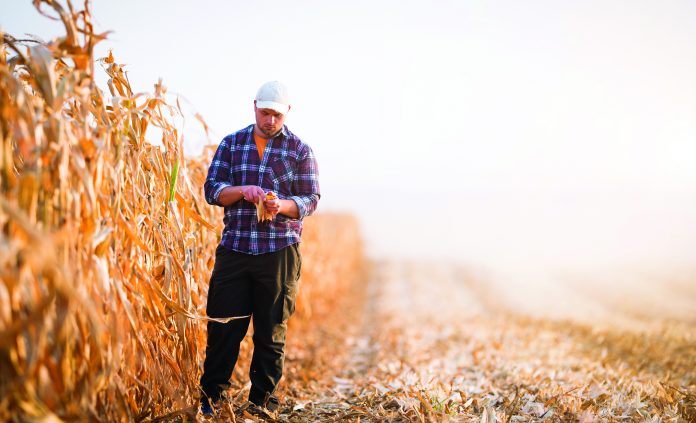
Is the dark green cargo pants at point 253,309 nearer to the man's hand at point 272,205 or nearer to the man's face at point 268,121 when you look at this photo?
the man's hand at point 272,205

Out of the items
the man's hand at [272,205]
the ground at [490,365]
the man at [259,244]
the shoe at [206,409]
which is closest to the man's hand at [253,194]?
the man's hand at [272,205]

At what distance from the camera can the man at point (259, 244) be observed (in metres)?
2.87

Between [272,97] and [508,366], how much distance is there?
3.32m

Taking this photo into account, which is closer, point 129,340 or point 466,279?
point 129,340

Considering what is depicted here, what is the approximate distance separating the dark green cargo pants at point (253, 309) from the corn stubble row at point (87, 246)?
0.14 m

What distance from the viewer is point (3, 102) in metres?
1.83

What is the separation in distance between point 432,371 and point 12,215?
3.64 metres

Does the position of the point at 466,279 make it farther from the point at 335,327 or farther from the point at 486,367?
the point at 486,367

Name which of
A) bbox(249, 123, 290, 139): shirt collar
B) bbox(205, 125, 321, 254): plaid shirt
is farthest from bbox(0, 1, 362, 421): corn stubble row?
bbox(249, 123, 290, 139): shirt collar

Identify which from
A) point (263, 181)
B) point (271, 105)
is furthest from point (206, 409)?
point (271, 105)

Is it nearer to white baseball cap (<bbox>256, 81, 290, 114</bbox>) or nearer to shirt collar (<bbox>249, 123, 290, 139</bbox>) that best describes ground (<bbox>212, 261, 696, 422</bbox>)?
shirt collar (<bbox>249, 123, 290, 139</bbox>)

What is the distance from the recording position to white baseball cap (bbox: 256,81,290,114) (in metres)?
2.79

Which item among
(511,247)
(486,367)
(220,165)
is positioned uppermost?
(220,165)

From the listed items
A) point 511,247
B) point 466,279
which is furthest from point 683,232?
point 466,279
